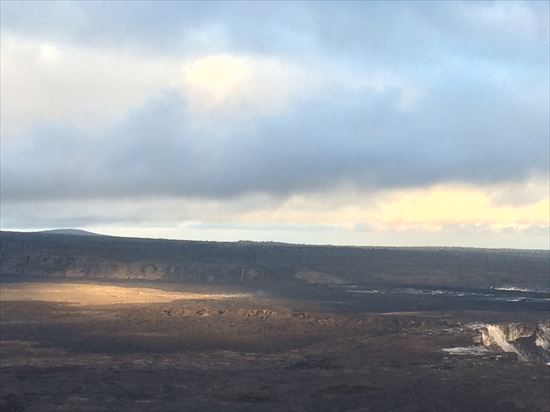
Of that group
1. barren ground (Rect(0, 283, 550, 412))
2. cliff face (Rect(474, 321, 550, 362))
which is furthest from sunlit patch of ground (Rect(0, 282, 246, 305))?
cliff face (Rect(474, 321, 550, 362))

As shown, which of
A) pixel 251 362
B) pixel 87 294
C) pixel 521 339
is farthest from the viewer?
pixel 87 294

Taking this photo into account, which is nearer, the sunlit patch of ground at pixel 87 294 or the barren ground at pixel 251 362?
the barren ground at pixel 251 362

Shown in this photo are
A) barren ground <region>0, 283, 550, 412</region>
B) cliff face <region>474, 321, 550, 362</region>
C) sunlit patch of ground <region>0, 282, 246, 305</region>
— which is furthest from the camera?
sunlit patch of ground <region>0, 282, 246, 305</region>

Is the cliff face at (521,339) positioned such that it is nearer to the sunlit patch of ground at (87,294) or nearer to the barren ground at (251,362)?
the barren ground at (251,362)

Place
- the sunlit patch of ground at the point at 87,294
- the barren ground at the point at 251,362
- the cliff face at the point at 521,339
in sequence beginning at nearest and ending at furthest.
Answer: the barren ground at the point at 251,362
the cliff face at the point at 521,339
the sunlit patch of ground at the point at 87,294

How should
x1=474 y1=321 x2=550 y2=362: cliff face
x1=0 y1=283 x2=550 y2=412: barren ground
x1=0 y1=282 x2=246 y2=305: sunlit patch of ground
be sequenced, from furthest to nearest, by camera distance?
x1=0 y1=282 x2=246 y2=305: sunlit patch of ground, x1=474 y1=321 x2=550 y2=362: cliff face, x1=0 y1=283 x2=550 y2=412: barren ground

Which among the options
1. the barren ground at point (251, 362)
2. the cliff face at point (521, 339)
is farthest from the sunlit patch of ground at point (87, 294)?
the cliff face at point (521, 339)

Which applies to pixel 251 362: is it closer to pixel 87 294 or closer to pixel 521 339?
pixel 521 339

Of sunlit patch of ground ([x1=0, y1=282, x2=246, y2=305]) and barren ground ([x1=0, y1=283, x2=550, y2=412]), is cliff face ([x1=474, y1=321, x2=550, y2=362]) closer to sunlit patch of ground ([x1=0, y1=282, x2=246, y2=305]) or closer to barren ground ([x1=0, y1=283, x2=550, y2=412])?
barren ground ([x1=0, y1=283, x2=550, y2=412])

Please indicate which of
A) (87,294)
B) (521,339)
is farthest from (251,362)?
(87,294)
